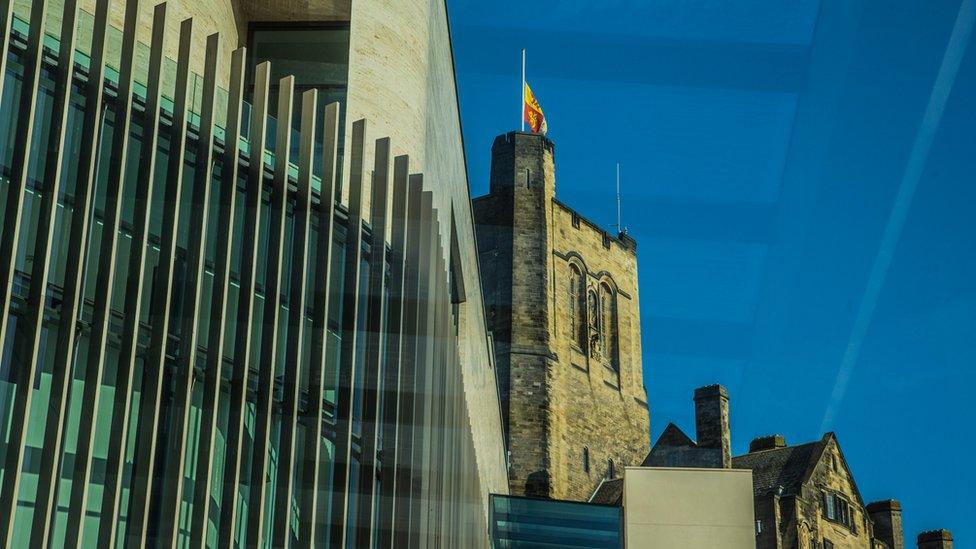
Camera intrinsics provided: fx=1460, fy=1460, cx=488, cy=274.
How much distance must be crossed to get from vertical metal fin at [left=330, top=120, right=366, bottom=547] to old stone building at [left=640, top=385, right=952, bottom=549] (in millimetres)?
29278

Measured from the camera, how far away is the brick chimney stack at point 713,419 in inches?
1534

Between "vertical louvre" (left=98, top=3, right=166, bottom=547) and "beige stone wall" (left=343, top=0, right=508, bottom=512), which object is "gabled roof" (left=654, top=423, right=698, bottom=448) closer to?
"beige stone wall" (left=343, top=0, right=508, bottom=512)

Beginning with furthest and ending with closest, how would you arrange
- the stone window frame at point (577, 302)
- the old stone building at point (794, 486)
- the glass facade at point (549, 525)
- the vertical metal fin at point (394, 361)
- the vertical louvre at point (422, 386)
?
1. the stone window frame at point (577, 302)
2. the old stone building at point (794, 486)
3. the glass facade at point (549, 525)
4. the vertical louvre at point (422, 386)
5. the vertical metal fin at point (394, 361)

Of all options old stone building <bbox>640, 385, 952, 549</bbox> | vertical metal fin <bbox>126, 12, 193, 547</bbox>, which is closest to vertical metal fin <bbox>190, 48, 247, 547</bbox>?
vertical metal fin <bbox>126, 12, 193, 547</bbox>

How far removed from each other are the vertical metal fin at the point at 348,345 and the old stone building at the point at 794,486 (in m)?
29.3

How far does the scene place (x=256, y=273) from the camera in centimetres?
717

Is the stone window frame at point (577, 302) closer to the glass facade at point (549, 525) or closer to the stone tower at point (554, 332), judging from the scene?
the stone tower at point (554, 332)

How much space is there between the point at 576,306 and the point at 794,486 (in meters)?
13.1

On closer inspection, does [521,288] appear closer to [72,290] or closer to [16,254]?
[72,290]

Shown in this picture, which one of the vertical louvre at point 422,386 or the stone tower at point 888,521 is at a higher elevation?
the stone tower at point 888,521

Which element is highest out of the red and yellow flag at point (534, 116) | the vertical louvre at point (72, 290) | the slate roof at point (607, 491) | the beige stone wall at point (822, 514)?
the red and yellow flag at point (534, 116)

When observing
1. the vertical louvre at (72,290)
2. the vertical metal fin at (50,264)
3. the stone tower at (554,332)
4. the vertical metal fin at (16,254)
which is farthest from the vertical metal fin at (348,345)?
the stone tower at (554,332)

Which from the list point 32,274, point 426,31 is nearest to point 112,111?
point 32,274

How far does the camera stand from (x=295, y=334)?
23.6 ft
